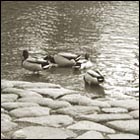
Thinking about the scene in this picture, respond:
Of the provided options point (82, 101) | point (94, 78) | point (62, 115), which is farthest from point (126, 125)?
point (94, 78)

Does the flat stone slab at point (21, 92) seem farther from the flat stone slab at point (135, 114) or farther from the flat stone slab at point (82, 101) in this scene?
the flat stone slab at point (135, 114)

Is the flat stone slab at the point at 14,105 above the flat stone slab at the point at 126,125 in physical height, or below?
above

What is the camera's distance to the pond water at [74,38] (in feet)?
27.8

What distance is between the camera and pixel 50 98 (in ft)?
21.1

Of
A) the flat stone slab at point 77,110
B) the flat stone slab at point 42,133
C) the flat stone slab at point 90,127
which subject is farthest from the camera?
the flat stone slab at point 77,110

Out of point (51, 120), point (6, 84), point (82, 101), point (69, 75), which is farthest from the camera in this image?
point (69, 75)

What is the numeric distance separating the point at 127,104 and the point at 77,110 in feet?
2.59

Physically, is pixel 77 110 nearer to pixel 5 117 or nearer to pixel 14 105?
pixel 14 105

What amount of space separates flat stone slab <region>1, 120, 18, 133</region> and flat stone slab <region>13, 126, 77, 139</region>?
155mm

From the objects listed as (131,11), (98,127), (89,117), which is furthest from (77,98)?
(131,11)

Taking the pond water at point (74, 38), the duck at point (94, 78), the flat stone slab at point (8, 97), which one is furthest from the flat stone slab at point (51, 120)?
the duck at point (94, 78)

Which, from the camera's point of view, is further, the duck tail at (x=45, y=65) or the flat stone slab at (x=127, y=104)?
the duck tail at (x=45, y=65)

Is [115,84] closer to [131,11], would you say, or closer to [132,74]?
[132,74]

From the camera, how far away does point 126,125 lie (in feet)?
16.8
